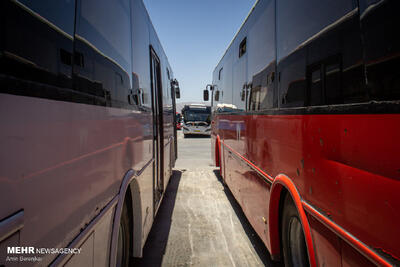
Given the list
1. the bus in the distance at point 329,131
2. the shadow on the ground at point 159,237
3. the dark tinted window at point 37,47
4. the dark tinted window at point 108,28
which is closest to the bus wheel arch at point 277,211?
the bus in the distance at point 329,131

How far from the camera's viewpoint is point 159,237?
3.79 metres

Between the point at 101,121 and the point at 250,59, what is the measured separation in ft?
8.36

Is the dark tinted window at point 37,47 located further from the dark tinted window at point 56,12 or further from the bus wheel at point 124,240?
the bus wheel at point 124,240

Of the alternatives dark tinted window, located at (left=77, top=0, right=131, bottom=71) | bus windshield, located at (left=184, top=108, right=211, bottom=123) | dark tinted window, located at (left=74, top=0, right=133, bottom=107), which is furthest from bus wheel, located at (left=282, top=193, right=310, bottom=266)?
bus windshield, located at (left=184, top=108, right=211, bottom=123)

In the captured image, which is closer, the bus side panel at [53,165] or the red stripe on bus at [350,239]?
the bus side panel at [53,165]

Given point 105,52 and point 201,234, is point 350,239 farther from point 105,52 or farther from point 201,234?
point 201,234

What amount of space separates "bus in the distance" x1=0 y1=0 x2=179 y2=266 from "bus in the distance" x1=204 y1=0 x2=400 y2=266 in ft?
4.46

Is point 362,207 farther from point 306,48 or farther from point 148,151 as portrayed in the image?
point 148,151

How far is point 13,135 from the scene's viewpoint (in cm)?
87

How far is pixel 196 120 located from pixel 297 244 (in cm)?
1993

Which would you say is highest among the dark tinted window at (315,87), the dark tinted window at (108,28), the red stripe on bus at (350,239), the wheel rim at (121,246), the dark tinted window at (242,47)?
the dark tinted window at (242,47)

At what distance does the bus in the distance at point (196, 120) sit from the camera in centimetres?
2178

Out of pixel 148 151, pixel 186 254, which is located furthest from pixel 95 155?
pixel 186 254

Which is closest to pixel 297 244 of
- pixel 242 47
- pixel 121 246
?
pixel 121 246
